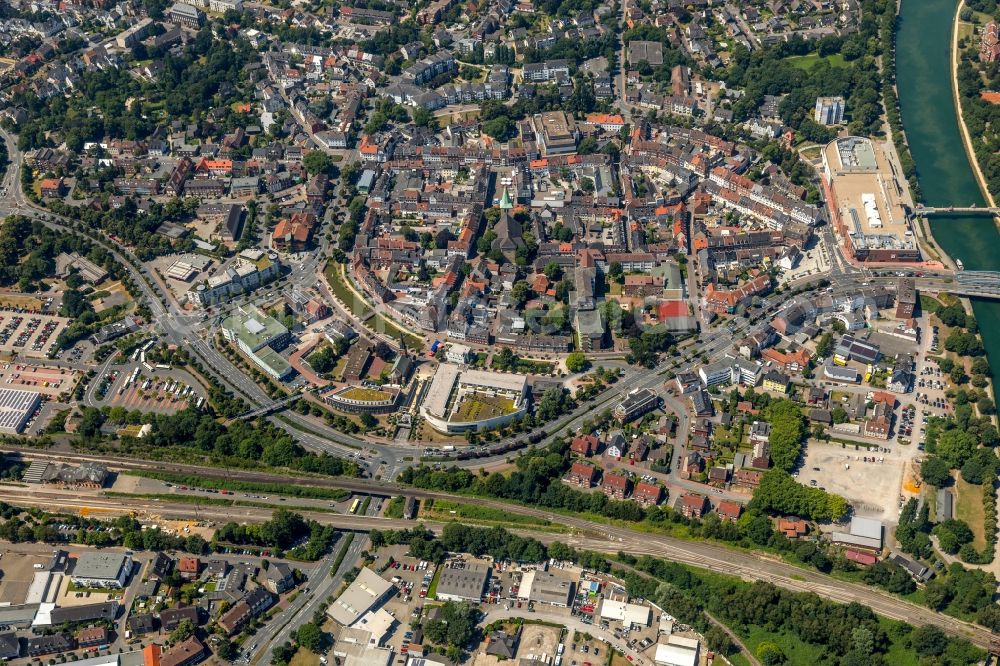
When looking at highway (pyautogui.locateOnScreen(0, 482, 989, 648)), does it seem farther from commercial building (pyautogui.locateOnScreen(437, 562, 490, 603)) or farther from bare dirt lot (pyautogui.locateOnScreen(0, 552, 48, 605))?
bare dirt lot (pyautogui.locateOnScreen(0, 552, 48, 605))

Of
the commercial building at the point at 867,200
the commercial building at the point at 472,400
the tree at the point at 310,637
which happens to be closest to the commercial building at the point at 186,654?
the tree at the point at 310,637

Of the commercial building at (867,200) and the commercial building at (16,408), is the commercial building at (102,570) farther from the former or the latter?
the commercial building at (867,200)

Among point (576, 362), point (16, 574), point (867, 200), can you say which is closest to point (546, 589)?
point (576, 362)

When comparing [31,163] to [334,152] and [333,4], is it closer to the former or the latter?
[334,152]

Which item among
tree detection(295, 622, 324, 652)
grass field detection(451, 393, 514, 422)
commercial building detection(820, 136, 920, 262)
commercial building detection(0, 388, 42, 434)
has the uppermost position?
commercial building detection(820, 136, 920, 262)

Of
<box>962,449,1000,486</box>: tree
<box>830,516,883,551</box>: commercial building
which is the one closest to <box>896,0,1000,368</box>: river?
<box>962,449,1000,486</box>: tree

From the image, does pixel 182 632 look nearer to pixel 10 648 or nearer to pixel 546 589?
pixel 10 648

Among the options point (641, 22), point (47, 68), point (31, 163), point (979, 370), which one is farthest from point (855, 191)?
point (47, 68)
